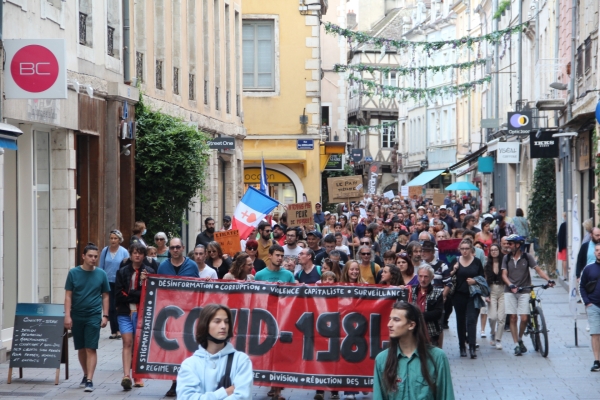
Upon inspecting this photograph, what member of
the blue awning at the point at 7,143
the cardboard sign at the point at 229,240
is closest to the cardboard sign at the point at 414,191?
the cardboard sign at the point at 229,240

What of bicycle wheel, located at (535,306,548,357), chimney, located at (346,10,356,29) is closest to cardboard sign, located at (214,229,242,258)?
bicycle wheel, located at (535,306,548,357)

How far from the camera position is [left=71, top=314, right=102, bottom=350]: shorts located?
12.1 m

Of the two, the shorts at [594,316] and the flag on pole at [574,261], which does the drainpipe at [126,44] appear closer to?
the flag on pole at [574,261]

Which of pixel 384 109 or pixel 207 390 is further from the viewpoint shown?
pixel 384 109

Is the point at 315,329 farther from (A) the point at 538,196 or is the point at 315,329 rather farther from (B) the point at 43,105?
(A) the point at 538,196

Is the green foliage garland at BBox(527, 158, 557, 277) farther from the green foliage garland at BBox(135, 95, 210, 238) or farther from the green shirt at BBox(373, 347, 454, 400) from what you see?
the green shirt at BBox(373, 347, 454, 400)

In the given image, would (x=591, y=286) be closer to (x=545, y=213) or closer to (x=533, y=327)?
(x=533, y=327)

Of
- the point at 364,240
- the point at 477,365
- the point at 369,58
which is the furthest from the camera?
the point at 369,58

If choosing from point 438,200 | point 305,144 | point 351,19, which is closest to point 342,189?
point 305,144

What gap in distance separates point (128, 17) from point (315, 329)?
34.1ft

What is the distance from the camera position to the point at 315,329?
11695mm

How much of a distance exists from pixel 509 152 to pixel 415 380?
29.3 m

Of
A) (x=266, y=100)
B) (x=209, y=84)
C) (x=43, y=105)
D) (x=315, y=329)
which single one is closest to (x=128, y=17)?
(x=43, y=105)

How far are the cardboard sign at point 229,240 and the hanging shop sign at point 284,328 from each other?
276 inches
